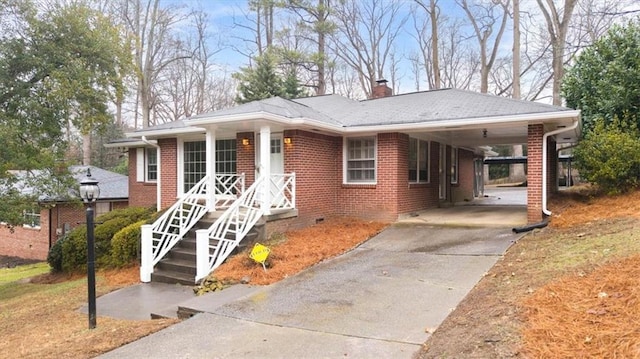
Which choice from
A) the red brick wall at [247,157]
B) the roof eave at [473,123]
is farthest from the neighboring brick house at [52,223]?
the roof eave at [473,123]

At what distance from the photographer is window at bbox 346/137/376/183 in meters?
11.8

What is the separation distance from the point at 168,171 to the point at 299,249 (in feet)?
23.2

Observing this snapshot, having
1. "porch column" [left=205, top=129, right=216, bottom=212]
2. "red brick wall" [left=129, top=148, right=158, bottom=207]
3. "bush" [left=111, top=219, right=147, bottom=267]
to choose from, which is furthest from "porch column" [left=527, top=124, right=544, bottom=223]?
"red brick wall" [left=129, top=148, right=158, bottom=207]

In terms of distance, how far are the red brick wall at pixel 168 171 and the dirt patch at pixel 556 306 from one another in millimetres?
Result: 10166

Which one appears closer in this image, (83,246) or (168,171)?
(83,246)

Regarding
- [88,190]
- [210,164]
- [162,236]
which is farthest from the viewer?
[210,164]

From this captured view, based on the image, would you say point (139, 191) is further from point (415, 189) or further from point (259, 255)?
point (415, 189)

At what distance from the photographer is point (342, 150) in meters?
12.0

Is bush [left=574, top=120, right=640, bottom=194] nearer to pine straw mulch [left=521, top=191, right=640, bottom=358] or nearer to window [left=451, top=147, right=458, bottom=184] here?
window [left=451, top=147, right=458, bottom=184]

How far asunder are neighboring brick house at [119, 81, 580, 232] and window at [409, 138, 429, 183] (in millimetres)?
30

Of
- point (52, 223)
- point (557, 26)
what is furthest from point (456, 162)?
point (52, 223)

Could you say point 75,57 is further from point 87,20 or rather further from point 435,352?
point 435,352

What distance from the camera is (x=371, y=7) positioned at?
29.9m

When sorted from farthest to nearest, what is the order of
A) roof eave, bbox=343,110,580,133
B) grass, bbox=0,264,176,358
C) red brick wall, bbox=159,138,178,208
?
red brick wall, bbox=159,138,178,208 → roof eave, bbox=343,110,580,133 → grass, bbox=0,264,176,358
